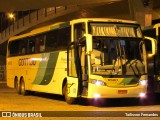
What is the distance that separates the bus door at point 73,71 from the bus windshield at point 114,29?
109 centimetres

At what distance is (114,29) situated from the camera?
17484mm

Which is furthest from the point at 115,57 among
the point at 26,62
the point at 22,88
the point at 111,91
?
the point at 22,88

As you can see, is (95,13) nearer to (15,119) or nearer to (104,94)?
(104,94)

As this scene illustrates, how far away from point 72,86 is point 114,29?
2.75m

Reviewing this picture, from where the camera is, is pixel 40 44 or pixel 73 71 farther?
pixel 40 44

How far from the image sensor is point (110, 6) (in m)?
38.3

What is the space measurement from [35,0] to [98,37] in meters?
16.9

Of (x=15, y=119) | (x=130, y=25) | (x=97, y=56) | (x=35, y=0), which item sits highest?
(x=35, y=0)

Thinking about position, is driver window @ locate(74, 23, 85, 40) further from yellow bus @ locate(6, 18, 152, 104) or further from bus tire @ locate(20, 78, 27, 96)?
bus tire @ locate(20, 78, 27, 96)

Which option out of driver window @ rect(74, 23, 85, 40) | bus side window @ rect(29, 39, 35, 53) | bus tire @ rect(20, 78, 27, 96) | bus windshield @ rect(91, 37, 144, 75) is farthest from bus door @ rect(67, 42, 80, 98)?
bus tire @ rect(20, 78, 27, 96)

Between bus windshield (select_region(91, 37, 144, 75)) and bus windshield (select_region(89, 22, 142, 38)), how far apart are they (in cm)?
25

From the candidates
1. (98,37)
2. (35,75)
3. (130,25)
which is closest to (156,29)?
(130,25)

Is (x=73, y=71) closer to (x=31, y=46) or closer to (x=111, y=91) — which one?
(x=111, y=91)

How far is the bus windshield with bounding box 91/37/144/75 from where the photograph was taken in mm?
16828
